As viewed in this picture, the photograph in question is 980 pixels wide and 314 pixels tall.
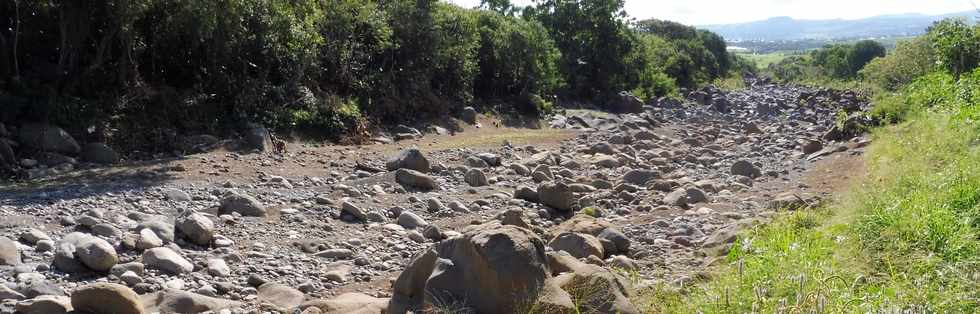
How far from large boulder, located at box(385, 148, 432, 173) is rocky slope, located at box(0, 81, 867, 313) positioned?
0.02 metres

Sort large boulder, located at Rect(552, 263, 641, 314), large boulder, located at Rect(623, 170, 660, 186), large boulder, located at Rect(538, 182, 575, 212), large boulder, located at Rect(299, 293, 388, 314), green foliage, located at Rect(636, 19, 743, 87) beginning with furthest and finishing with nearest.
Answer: green foliage, located at Rect(636, 19, 743, 87) < large boulder, located at Rect(623, 170, 660, 186) < large boulder, located at Rect(538, 182, 575, 212) < large boulder, located at Rect(299, 293, 388, 314) < large boulder, located at Rect(552, 263, 641, 314)

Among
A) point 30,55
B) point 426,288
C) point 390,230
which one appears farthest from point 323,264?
point 30,55

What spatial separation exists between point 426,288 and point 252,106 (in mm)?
10683

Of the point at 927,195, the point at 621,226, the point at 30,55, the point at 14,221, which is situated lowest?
the point at 621,226

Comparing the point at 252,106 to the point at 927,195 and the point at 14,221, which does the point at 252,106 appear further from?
the point at 927,195

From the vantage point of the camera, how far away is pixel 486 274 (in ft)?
18.6

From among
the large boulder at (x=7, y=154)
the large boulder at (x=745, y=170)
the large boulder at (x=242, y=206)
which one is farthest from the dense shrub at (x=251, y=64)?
the large boulder at (x=745, y=170)

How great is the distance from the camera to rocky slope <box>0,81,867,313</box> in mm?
5926

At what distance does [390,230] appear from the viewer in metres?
9.80

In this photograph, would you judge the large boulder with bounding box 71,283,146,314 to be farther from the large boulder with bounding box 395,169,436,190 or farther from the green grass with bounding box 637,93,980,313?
the large boulder with bounding box 395,169,436,190

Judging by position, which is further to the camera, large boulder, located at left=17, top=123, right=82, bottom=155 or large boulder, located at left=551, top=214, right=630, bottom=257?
large boulder, located at left=17, top=123, right=82, bottom=155

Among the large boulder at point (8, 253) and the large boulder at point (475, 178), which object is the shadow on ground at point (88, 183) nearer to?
the large boulder at point (8, 253)

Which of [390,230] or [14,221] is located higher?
[14,221]

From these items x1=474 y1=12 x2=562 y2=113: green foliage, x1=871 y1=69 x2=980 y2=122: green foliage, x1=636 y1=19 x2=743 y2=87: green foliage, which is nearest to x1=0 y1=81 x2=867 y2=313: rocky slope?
x1=871 y1=69 x2=980 y2=122: green foliage
